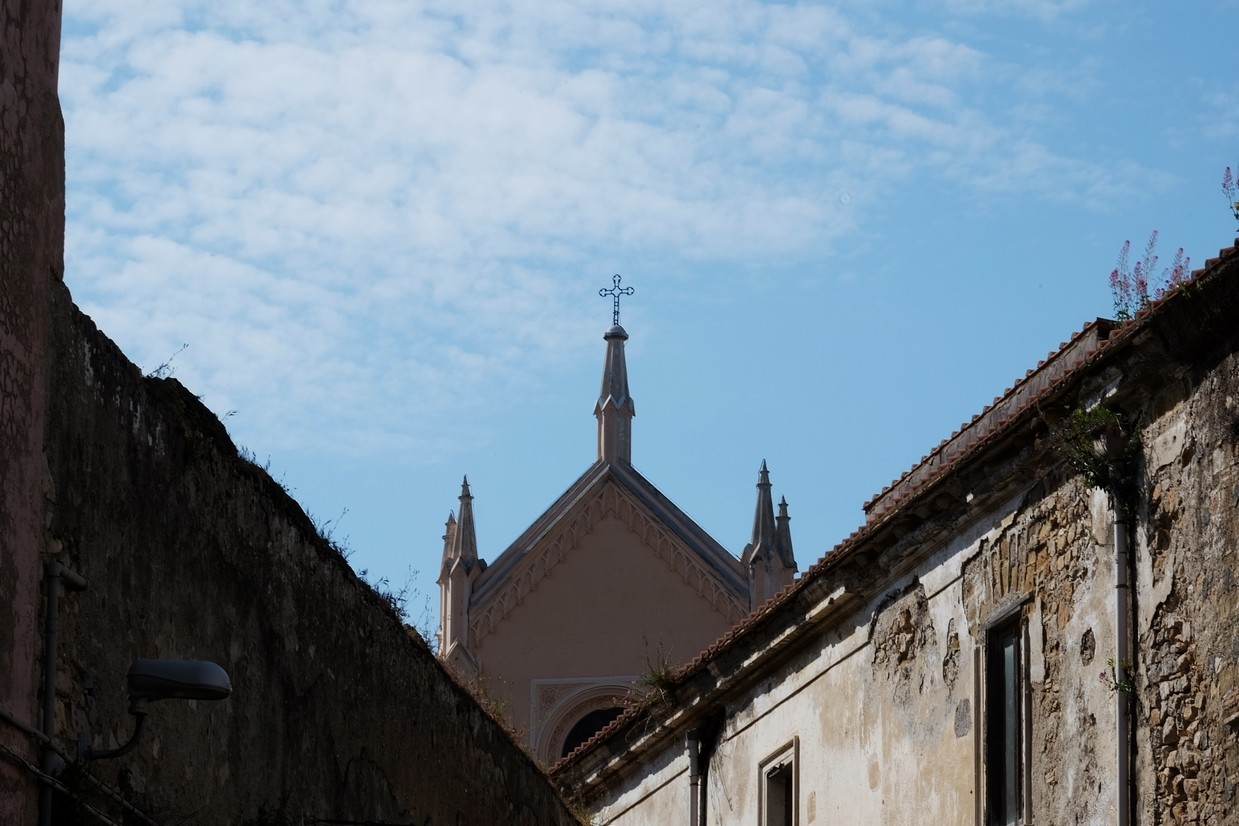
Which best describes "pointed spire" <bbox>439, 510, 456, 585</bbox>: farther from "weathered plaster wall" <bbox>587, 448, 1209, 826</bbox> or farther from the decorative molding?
"weathered plaster wall" <bbox>587, 448, 1209, 826</bbox>

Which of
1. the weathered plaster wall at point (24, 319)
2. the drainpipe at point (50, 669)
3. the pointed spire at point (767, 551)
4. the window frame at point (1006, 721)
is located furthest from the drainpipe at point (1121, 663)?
the pointed spire at point (767, 551)

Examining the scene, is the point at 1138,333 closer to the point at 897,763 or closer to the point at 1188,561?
the point at 1188,561

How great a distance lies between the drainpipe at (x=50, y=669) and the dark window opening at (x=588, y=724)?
3468 cm

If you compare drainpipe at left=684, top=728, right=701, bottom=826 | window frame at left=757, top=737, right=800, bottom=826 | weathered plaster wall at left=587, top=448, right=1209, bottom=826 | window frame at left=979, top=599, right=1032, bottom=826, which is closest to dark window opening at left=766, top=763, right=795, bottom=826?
window frame at left=757, top=737, right=800, bottom=826

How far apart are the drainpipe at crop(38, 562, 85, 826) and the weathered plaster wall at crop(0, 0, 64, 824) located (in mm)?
76

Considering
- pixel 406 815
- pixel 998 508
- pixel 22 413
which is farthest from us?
pixel 998 508

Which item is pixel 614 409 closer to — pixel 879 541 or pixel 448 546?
pixel 448 546

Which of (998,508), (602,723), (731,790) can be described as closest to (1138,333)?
(998,508)

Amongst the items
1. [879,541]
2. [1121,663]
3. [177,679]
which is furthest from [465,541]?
[177,679]

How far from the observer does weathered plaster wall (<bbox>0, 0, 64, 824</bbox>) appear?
297 inches

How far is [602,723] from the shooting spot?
42438 mm

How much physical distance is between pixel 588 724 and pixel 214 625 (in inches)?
1310

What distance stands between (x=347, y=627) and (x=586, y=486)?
3208 centimetres

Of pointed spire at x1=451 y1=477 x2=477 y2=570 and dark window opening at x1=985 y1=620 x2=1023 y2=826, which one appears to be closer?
dark window opening at x1=985 y1=620 x2=1023 y2=826
